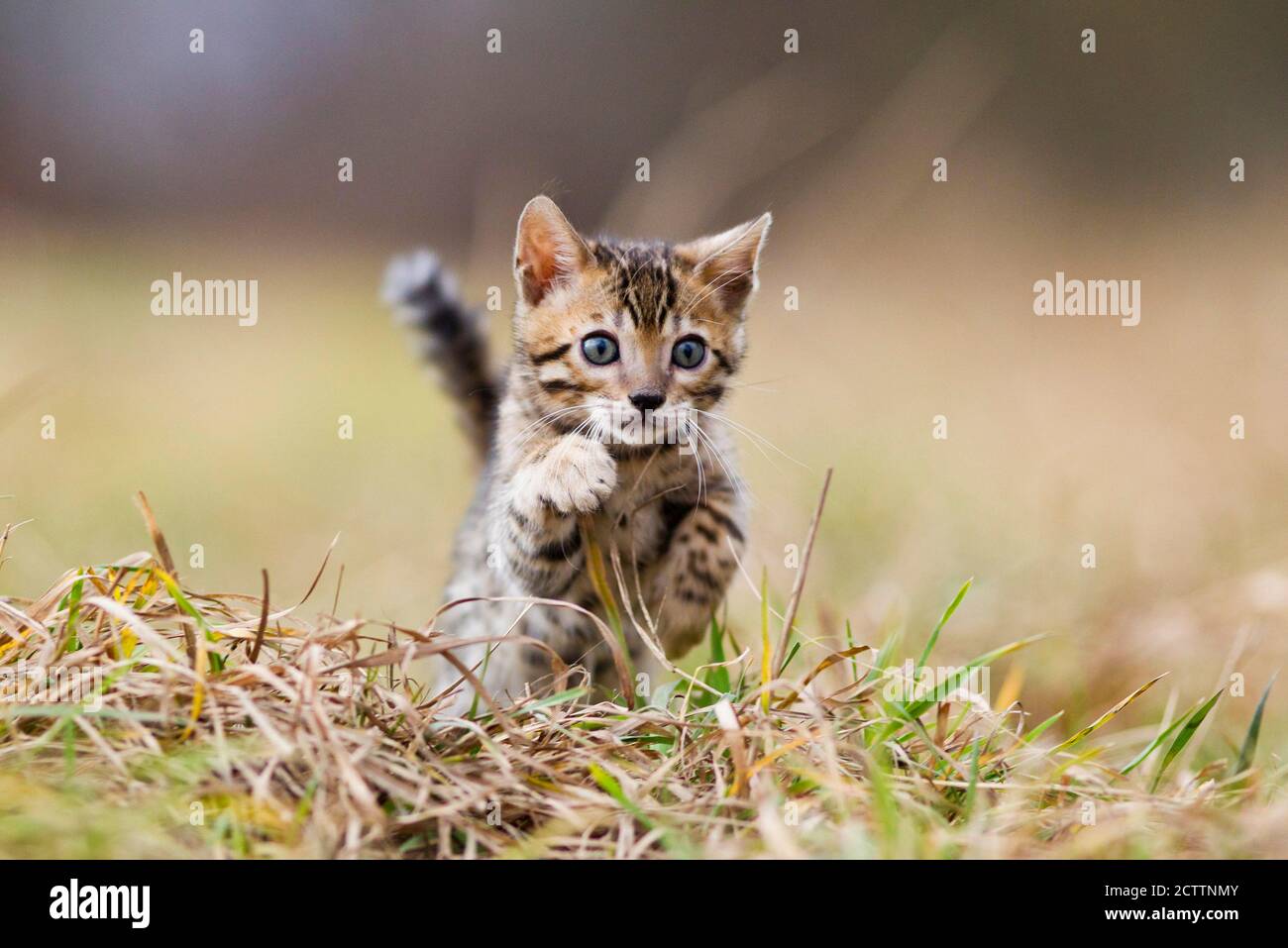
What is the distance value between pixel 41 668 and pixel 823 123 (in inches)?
180

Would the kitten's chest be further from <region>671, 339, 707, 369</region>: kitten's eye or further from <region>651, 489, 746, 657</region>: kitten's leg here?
<region>671, 339, 707, 369</region>: kitten's eye

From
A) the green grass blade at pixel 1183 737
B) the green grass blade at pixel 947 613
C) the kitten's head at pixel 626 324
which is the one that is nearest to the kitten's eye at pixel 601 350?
the kitten's head at pixel 626 324

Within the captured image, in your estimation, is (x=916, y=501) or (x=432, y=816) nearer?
(x=432, y=816)

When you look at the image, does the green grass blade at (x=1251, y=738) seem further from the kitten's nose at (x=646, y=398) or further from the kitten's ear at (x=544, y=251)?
the kitten's ear at (x=544, y=251)

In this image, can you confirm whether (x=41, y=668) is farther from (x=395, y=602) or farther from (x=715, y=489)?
(x=395, y=602)

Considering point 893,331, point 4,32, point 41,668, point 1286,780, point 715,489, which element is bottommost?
point 1286,780

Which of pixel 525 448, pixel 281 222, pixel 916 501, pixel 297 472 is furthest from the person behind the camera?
pixel 281 222

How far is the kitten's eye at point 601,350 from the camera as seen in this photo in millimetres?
2113

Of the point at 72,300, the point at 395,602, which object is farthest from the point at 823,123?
the point at 72,300

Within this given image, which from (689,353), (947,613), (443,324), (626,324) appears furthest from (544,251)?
(947,613)

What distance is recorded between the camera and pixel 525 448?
87.5 inches

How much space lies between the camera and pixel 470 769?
1403mm

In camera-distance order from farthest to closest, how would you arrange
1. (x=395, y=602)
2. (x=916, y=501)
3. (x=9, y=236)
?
(x=9, y=236) < (x=916, y=501) < (x=395, y=602)
